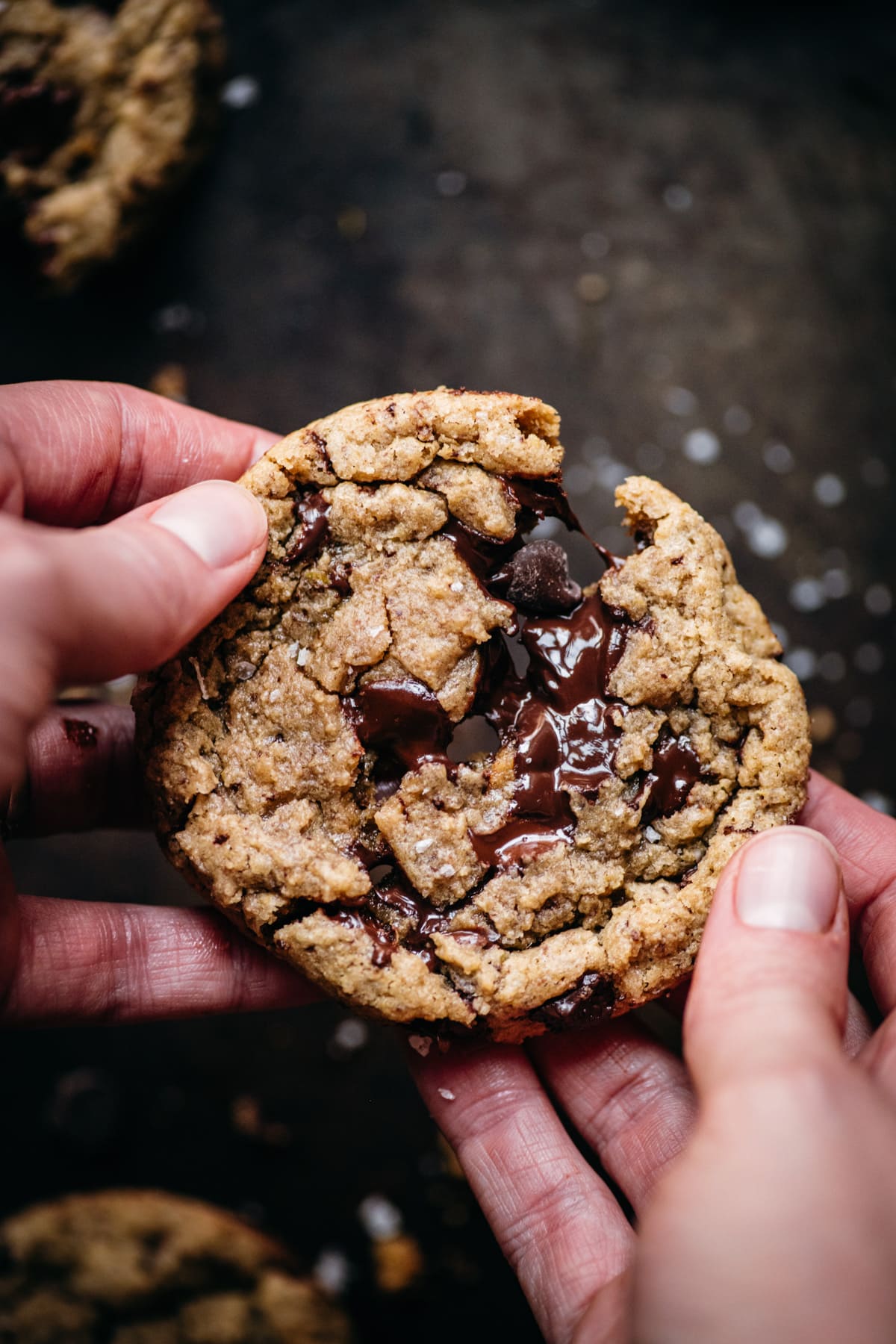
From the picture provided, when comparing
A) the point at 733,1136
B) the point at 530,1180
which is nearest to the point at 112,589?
the point at 733,1136

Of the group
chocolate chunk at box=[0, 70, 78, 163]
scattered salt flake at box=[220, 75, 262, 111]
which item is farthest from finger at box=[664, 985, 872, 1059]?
scattered salt flake at box=[220, 75, 262, 111]

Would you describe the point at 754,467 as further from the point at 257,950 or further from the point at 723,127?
the point at 257,950

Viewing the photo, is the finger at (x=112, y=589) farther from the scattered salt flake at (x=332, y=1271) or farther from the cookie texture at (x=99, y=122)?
the scattered salt flake at (x=332, y=1271)

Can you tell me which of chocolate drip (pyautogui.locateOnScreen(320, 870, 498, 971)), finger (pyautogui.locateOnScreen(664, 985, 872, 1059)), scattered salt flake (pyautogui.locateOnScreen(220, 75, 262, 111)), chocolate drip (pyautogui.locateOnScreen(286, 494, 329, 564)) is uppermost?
scattered salt flake (pyautogui.locateOnScreen(220, 75, 262, 111))

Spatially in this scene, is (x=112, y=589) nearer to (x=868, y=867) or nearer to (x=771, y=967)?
(x=771, y=967)

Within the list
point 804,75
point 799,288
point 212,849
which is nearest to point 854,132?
point 804,75

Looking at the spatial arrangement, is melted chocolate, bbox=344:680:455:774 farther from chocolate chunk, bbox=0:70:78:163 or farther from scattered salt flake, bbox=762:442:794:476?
chocolate chunk, bbox=0:70:78:163
